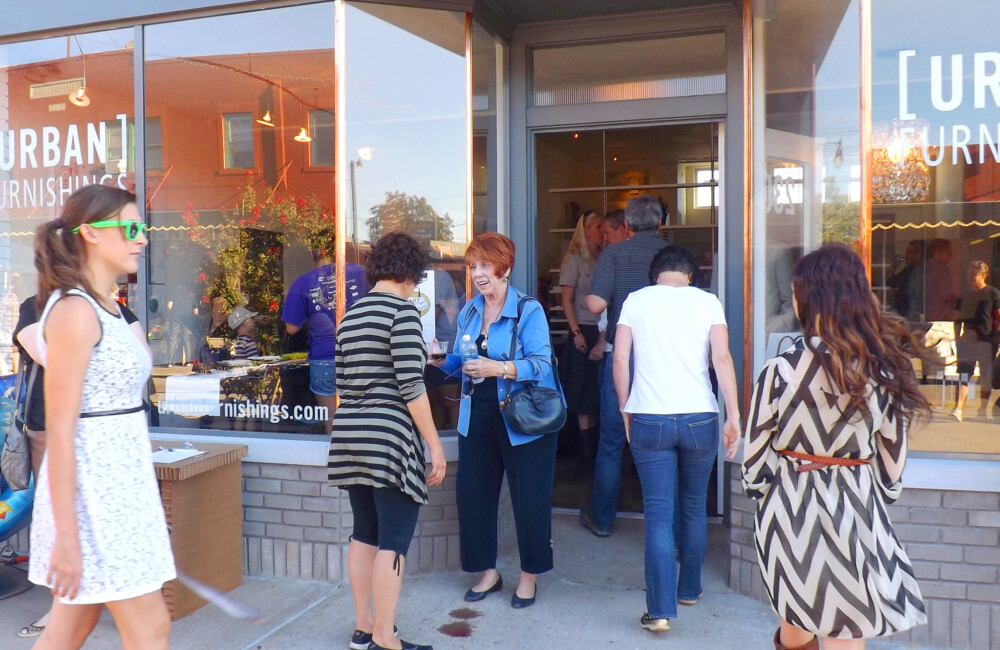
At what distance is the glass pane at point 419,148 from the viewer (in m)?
4.86

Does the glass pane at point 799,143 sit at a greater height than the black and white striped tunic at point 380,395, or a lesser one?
greater

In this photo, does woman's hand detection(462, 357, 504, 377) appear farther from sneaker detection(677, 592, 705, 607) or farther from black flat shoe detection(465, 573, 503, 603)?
sneaker detection(677, 592, 705, 607)

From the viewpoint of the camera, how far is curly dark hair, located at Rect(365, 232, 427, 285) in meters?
3.57

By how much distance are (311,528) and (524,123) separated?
2757 millimetres

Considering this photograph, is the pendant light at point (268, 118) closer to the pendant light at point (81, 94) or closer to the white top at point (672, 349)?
the pendant light at point (81, 94)

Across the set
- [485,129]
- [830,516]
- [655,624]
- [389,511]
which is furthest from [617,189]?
[830,516]

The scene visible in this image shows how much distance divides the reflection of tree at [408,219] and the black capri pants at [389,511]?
5.79 ft

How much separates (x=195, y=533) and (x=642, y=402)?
2297 mm

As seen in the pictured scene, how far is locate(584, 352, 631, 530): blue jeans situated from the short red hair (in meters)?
1.20

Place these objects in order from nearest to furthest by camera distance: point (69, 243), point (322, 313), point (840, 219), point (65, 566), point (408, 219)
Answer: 1. point (65, 566)
2. point (69, 243)
3. point (840, 219)
4. point (408, 219)
5. point (322, 313)

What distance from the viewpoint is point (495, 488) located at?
438 centimetres

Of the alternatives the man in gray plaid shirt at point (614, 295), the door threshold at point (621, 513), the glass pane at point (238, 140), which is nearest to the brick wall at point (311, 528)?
the man in gray plaid shirt at point (614, 295)

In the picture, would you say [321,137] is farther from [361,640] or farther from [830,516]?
[830,516]

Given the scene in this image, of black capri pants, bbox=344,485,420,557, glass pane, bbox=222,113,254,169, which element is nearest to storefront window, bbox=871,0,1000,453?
black capri pants, bbox=344,485,420,557
